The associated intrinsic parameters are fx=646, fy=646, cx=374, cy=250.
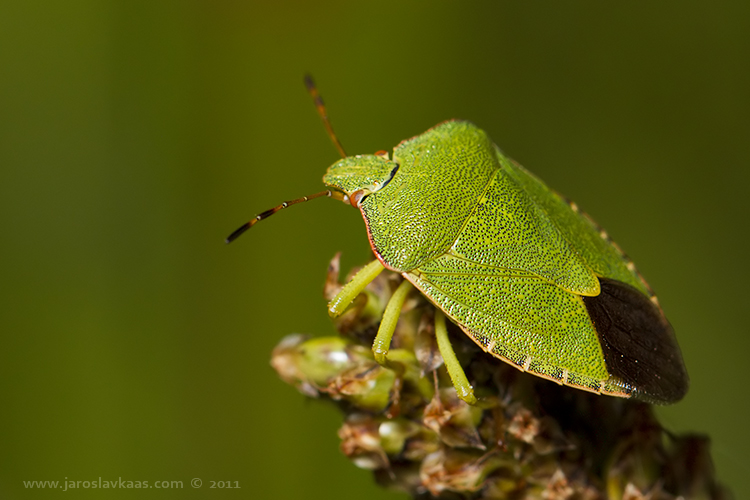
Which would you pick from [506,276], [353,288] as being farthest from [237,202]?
[506,276]

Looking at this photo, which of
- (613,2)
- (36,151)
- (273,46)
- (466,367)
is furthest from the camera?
(613,2)

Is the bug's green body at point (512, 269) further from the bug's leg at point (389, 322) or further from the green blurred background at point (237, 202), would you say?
the green blurred background at point (237, 202)

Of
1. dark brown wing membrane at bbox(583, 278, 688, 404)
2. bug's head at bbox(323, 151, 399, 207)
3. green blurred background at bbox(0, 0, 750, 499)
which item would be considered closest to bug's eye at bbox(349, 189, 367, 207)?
bug's head at bbox(323, 151, 399, 207)

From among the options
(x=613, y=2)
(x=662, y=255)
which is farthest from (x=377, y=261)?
(x=613, y=2)

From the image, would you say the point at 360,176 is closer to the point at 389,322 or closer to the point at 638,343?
the point at 389,322

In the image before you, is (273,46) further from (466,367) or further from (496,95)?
(466,367)
